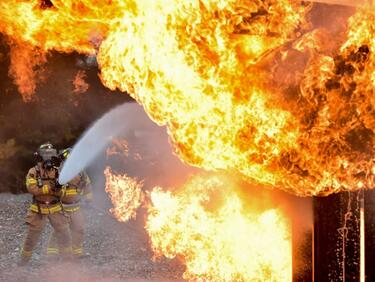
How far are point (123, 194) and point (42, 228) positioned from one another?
A: 4233 mm

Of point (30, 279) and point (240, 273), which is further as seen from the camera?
point (30, 279)

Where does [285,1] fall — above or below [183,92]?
above

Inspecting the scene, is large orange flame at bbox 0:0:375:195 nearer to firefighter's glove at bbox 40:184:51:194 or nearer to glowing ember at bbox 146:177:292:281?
glowing ember at bbox 146:177:292:281

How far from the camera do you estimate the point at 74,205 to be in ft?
26.7

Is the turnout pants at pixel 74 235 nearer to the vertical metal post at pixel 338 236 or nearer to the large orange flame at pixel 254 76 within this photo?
the large orange flame at pixel 254 76

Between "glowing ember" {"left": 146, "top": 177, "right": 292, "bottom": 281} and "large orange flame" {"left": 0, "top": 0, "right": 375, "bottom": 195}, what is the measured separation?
1.00m

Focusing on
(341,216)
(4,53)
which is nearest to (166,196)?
(341,216)

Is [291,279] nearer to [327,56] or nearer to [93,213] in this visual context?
[327,56]

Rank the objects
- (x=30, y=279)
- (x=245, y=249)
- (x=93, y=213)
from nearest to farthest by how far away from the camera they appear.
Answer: (x=245, y=249) < (x=30, y=279) < (x=93, y=213)

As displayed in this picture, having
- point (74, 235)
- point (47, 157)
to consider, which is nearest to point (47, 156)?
point (47, 157)

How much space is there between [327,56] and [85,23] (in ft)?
7.22

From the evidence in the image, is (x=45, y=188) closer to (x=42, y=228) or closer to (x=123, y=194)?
A: (x=42, y=228)

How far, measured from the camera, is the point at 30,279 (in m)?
7.23

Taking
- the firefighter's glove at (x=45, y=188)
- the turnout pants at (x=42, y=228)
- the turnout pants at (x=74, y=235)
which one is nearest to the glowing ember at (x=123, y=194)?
the turnout pants at (x=74, y=235)
